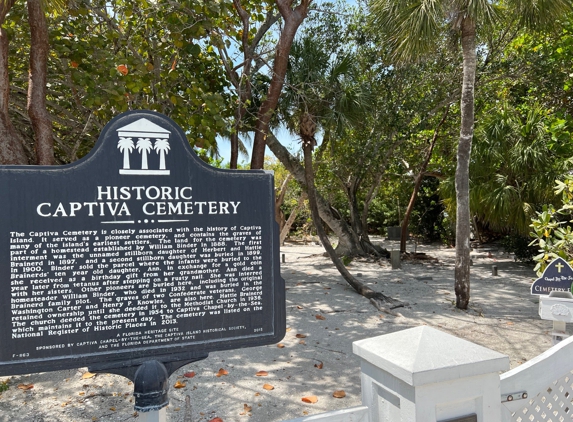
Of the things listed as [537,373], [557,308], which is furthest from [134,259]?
[557,308]

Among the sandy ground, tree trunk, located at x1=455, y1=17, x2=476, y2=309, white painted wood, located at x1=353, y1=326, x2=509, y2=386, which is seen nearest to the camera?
white painted wood, located at x1=353, y1=326, x2=509, y2=386

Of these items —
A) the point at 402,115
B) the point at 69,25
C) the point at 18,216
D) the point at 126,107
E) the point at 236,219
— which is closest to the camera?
the point at 18,216

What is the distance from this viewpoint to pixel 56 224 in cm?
240

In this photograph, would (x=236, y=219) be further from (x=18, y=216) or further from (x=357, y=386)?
(x=357, y=386)

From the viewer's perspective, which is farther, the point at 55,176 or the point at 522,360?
the point at 522,360

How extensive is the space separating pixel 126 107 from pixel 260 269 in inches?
190

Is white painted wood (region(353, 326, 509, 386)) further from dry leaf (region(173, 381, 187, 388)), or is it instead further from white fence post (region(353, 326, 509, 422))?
dry leaf (region(173, 381, 187, 388))

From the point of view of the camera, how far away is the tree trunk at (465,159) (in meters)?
7.92

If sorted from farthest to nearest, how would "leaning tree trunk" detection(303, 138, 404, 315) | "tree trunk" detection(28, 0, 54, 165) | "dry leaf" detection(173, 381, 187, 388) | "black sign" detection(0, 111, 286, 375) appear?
1. "leaning tree trunk" detection(303, 138, 404, 315)
2. "tree trunk" detection(28, 0, 54, 165)
3. "dry leaf" detection(173, 381, 187, 388)
4. "black sign" detection(0, 111, 286, 375)

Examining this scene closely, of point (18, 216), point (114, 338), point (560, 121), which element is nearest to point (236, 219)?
point (114, 338)

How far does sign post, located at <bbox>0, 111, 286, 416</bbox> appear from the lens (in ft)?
7.70

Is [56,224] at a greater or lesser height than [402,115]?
lesser

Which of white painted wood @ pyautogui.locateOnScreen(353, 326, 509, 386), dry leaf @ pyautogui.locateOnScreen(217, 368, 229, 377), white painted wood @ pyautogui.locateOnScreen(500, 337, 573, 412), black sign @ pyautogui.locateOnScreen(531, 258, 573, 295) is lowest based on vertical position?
dry leaf @ pyautogui.locateOnScreen(217, 368, 229, 377)

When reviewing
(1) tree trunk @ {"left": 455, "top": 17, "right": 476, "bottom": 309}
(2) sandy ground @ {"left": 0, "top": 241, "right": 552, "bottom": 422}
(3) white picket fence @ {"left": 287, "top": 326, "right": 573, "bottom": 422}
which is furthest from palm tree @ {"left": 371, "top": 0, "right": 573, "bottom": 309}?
(3) white picket fence @ {"left": 287, "top": 326, "right": 573, "bottom": 422}
